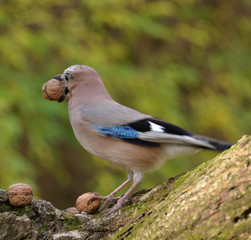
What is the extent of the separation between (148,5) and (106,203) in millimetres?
3545

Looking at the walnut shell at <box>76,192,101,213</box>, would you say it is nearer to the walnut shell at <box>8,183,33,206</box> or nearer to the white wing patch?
the walnut shell at <box>8,183,33,206</box>

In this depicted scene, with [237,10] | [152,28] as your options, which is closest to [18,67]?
[152,28]

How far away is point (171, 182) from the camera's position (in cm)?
215

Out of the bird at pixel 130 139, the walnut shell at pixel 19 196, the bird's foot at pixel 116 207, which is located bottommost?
the bird's foot at pixel 116 207

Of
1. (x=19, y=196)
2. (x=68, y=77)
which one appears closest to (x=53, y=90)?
(x=68, y=77)

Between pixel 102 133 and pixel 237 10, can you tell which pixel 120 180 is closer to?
pixel 102 133

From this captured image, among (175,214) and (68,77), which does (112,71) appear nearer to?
(68,77)

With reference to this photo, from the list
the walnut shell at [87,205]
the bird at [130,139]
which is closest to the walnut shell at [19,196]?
the walnut shell at [87,205]

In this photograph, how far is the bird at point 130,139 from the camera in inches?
101

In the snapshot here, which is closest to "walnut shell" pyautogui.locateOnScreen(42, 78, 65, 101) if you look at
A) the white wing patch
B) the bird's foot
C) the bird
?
the bird

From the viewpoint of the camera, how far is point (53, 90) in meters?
2.69

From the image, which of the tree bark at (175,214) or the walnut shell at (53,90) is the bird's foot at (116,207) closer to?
the tree bark at (175,214)

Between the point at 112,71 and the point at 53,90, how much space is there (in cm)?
239

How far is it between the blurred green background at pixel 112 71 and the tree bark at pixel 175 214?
171 centimetres
